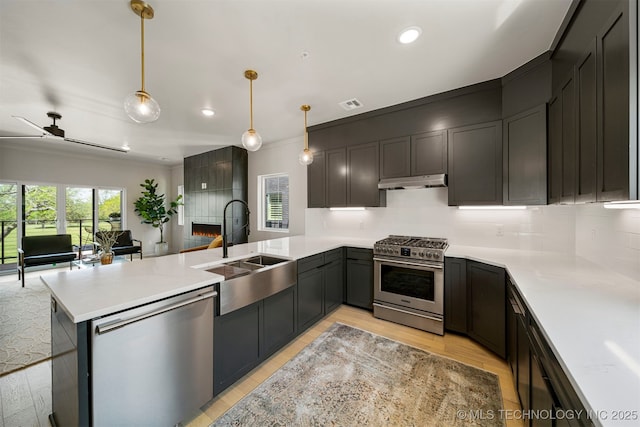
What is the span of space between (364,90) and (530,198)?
208 centimetres

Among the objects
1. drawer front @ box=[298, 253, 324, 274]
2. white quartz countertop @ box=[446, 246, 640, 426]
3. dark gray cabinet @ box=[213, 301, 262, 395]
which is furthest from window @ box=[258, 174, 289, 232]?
white quartz countertop @ box=[446, 246, 640, 426]

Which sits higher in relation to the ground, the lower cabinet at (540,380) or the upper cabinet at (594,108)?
the upper cabinet at (594,108)

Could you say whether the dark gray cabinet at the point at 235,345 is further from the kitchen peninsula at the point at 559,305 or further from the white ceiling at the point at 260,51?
the white ceiling at the point at 260,51

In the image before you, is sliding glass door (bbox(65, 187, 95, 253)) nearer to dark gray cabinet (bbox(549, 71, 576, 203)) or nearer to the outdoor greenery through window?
the outdoor greenery through window

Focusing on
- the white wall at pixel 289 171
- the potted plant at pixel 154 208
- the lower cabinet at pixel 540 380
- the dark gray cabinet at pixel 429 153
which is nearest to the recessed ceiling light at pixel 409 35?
the dark gray cabinet at pixel 429 153

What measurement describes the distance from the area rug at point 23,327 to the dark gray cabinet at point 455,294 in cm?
409

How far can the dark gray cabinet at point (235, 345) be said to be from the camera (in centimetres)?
167

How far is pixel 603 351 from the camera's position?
0.83m

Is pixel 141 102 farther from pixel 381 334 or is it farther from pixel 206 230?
pixel 206 230

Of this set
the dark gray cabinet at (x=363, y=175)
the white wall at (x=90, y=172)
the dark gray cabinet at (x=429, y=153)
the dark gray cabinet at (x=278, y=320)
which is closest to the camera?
the dark gray cabinet at (x=278, y=320)

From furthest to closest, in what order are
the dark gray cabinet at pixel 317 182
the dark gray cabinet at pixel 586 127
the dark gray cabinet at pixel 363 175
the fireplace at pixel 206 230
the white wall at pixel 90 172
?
1. the fireplace at pixel 206 230
2. the white wall at pixel 90 172
3. the dark gray cabinet at pixel 317 182
4. the dark gray cabinet at pixel 363 175
5. the dark gray cabinet at pixel 586 127

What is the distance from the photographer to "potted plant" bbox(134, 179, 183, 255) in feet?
22.6

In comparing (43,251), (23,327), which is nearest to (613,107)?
(23,327)

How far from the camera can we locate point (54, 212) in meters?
5.64
